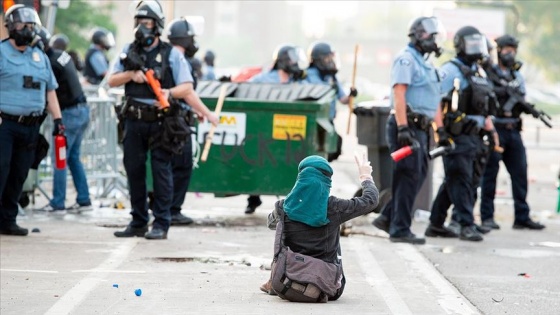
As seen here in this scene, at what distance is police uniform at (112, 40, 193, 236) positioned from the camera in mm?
12172

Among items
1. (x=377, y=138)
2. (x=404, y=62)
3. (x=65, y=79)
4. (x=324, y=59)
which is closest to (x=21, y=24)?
(x=65, y=79)

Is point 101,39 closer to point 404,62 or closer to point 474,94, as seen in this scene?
point 474,94

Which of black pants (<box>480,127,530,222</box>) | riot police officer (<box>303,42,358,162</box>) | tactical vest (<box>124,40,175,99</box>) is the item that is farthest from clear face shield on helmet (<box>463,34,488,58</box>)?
riot police officer (<box>303,42,358,162</box>)

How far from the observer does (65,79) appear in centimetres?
1434

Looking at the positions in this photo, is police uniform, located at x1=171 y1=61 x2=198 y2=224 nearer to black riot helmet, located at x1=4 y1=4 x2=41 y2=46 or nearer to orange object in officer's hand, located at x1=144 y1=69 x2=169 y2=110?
orange object in officer's hand, located at x1=144 y1=69 x2=169 y2=110

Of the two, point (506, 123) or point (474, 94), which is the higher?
point (474, 94)

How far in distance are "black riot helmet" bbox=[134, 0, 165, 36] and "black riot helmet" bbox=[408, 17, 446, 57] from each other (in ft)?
7.45

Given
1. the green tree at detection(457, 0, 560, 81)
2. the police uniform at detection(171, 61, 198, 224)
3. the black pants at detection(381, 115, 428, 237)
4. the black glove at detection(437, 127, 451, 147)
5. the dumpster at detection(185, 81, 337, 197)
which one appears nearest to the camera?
the black pants at detection(381, 115, 428, 237)

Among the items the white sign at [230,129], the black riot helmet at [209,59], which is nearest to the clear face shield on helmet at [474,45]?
the white sign at [230,129]

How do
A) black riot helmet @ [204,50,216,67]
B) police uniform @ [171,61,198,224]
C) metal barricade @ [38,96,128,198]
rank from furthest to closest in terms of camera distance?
black riot helmet @ [204,50,216,67] → metal barricade @ [38,96,128,198] → police uniform @ [171,61,198,224]

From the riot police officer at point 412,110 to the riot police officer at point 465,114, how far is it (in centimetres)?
32

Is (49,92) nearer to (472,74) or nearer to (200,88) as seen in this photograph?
(200,88)

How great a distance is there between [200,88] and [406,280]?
5.18m

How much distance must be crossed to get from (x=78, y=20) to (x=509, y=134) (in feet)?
85.7
